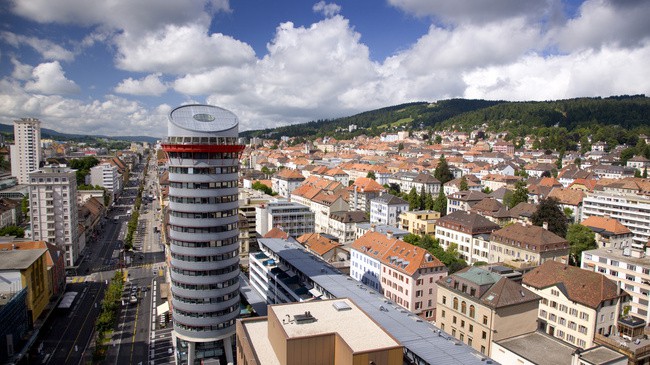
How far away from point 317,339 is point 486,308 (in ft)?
87.4

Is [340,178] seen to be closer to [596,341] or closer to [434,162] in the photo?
[434,162]

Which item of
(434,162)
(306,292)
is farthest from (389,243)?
(434,162)

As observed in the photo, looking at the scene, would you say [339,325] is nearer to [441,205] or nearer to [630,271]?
[630,271]

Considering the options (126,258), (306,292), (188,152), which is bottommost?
(126,258)

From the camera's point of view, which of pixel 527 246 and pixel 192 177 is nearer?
pixel 192 177

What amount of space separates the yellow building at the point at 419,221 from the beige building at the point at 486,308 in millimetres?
41915

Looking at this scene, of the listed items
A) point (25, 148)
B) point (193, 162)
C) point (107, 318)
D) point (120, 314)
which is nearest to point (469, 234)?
point (193, 162)

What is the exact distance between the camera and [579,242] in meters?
80.2

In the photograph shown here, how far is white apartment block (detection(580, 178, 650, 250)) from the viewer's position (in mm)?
93625

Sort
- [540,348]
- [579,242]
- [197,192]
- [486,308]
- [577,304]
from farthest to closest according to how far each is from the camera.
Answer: [579,242], [577,304], [197,192], [486,308], [540,348]

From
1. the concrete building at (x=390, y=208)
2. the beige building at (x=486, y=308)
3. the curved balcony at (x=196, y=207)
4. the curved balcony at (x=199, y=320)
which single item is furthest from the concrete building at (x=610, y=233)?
the curved balcony at (x=196, y=207)

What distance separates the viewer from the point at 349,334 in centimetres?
3008

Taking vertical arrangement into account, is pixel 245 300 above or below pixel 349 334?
below

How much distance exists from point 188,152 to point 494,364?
3630 centimetres
